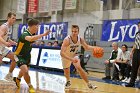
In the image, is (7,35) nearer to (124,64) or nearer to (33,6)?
(124,64)

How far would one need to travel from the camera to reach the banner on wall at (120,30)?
16469mm

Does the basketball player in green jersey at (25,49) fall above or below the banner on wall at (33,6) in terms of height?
below

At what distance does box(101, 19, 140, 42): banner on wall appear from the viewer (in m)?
16.5

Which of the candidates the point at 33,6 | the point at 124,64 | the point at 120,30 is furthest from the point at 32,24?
the point at 33,6

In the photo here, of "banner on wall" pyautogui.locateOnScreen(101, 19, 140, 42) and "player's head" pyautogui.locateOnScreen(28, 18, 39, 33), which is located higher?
"player's head" pyautogui.locateOnScreen(28, 18, 39, 33)

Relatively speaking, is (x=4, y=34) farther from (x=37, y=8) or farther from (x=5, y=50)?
(x=37, y=8)

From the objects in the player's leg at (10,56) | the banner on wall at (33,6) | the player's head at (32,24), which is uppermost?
the banner on wall at (33,6)

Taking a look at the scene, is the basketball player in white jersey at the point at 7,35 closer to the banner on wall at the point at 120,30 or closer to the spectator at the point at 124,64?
the spectator at the point at 124,64

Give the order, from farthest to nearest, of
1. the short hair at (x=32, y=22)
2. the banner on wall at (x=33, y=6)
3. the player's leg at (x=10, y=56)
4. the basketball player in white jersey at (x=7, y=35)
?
the banner on wall at (x=33, y=6) → the player's leg at (x=10, y=56) → the basketball player in white jersey at (x=7, y=35) → the short hair at (x=32, y=22)

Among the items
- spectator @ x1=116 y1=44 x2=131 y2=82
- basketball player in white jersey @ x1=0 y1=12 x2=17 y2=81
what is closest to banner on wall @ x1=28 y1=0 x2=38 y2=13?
spectator @ x1=116 y1=44 x2=131 y2=82

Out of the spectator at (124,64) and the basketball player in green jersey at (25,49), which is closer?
the basketball player in green jersey at (25,49)

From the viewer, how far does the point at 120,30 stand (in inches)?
675

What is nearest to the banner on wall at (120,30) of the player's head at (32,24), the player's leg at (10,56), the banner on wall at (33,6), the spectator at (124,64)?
the spectator at (124,64)

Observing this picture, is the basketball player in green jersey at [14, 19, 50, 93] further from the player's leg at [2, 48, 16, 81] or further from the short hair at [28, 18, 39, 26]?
the player's leg at [2, 48, 16, 81]
